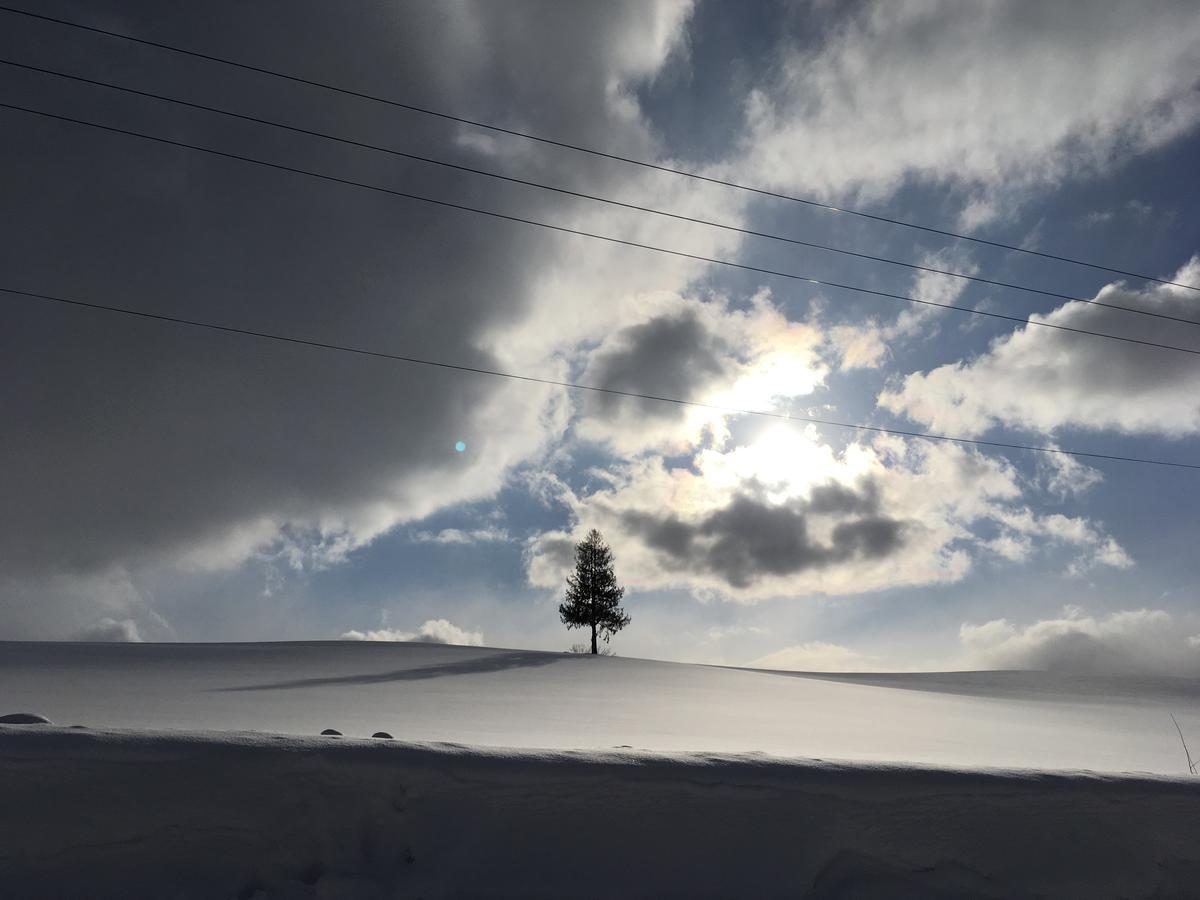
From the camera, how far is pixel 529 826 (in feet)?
7.44

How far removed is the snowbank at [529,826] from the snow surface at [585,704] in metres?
0.44

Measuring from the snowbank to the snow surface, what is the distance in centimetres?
44

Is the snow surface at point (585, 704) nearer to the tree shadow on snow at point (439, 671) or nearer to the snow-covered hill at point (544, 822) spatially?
the tree shadow on snow at point (439, 671)

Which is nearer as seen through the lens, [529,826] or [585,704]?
[529,826]

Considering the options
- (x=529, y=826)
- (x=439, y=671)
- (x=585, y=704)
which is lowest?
(x=529, y=826)

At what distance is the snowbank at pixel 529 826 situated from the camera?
2051mm

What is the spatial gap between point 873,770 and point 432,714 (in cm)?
774

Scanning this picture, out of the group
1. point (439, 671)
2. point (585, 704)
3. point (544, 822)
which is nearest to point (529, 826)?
point (544, 822)

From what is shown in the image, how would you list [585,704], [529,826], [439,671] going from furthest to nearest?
[439,671], [585,704], [529,826]

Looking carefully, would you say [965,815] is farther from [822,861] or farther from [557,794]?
[557,794]

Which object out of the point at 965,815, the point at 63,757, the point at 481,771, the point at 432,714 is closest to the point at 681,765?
the point at 481,771

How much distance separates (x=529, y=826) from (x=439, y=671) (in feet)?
48.9

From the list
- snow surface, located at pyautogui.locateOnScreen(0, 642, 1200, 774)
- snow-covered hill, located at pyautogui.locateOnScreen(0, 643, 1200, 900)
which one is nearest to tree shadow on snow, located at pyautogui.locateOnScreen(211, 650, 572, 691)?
snow surface, located at pyautogui.locateOnScreen(0, 642, 1200, 774)

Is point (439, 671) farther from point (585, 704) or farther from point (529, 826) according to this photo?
point (529, 826)
